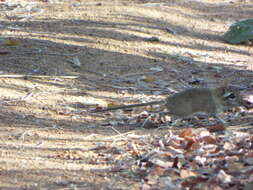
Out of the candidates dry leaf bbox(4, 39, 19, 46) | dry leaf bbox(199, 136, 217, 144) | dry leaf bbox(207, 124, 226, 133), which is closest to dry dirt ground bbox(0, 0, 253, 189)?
dry leaf bbox(4, 39, 19, 46)

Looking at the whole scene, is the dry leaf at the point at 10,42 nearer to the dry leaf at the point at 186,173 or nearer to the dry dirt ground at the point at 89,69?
the dry dirt ground at the point at 89,69

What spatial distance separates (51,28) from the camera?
7.88 meters

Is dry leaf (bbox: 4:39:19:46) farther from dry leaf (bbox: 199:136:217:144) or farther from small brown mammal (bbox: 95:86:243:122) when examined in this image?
dry leaf (bbox: 199:136:217:144)

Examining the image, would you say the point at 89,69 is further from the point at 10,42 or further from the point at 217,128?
the point at 217,128

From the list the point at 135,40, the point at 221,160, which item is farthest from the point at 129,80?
the point at 221,160

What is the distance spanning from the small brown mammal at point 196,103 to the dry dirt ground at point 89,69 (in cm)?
36

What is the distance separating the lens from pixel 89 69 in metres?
6.85

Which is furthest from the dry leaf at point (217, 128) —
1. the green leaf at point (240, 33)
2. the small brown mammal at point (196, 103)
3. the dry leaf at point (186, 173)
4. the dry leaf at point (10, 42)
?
the green leaf at point (240, 33)

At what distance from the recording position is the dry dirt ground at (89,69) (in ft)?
13.4

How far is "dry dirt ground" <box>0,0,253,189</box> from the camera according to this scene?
410 cm

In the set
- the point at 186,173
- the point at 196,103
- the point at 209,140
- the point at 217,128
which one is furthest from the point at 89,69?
the point at 186,173

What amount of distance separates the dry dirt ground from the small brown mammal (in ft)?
1.19

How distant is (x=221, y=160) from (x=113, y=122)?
1.69 m

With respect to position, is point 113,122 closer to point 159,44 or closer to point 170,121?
point 170,121
